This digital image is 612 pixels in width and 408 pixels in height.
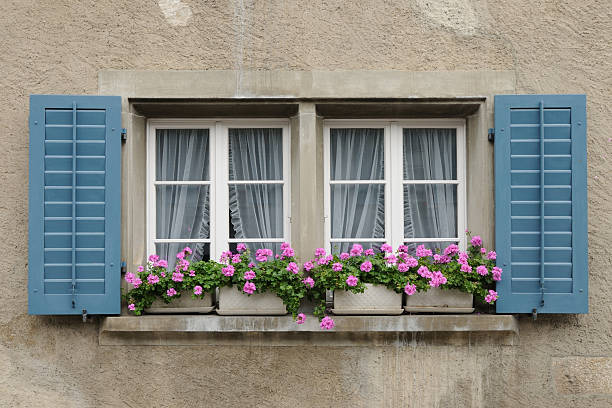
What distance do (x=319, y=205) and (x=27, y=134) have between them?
6.75 feet

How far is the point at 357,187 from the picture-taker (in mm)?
4203

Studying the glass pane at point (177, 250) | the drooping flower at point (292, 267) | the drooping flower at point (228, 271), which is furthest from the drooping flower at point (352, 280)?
the glass pane at point (177, 250)

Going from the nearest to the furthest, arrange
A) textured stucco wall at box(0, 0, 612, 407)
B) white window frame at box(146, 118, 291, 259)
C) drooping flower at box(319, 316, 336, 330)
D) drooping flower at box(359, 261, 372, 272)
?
drooping flower at box(319, 316, 336, 330)
drooping flower at box(359, 261, 372, 272)
textured stucco wall at box(0, 0, 612, 407)
white window frame at box(146, 118, 291, 259)

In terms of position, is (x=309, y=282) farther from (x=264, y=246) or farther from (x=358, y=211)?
(x=358, y=211)

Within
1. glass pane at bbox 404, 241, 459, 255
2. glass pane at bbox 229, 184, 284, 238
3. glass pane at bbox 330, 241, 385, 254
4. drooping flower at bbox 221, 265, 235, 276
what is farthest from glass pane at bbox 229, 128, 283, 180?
glass pane at bbox 404, 241, 459, 255

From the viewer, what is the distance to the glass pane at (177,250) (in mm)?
4141

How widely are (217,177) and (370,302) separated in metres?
1.40

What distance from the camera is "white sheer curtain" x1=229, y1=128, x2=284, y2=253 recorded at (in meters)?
4.16

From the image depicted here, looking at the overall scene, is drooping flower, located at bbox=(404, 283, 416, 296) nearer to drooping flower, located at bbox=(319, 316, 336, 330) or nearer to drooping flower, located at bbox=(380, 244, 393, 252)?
drooping flower, located at bbox=(380, 244, 393, 252)

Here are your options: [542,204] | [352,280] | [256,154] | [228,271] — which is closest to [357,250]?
[352,280]

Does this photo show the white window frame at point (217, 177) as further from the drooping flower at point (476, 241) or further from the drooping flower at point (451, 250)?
the drooping flower at point (476, 241)

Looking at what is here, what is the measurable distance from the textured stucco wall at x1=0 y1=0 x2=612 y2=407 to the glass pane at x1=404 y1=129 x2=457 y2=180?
0.52 m

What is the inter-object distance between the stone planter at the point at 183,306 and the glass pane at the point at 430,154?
1.69m

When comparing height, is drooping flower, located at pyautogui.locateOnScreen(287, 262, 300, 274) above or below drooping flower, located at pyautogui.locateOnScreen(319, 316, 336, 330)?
above
